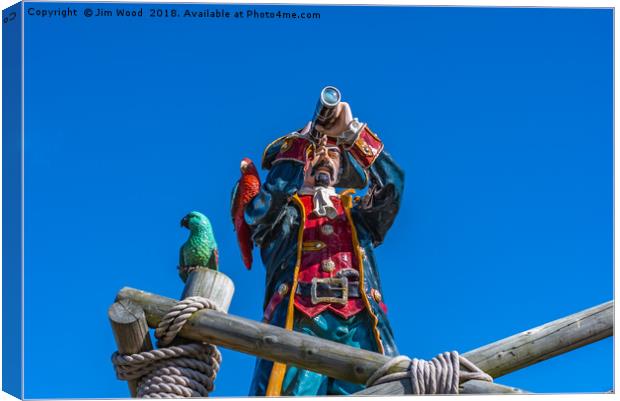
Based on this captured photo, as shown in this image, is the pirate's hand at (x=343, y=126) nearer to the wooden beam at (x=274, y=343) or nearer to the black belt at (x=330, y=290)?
the black belt at (x=330, y=290)

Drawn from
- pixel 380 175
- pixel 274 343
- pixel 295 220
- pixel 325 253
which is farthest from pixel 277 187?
pixel 274 343

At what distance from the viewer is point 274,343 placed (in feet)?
25.0

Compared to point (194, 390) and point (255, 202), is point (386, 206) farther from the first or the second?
point (194, 390)

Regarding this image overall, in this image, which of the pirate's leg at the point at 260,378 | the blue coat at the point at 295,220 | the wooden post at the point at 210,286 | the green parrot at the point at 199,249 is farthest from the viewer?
the blue coat at the point at 295,220

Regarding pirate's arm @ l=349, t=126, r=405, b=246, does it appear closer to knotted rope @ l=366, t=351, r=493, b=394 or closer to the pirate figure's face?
the pirate figure's face

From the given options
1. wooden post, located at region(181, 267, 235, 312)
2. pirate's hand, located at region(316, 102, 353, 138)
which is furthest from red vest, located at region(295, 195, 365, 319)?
wooden post, located at region(181, 267, 235, 312)

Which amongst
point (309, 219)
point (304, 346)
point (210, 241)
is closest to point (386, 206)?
point (309, 219)

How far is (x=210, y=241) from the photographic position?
864 cm

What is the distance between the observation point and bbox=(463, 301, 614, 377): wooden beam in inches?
300

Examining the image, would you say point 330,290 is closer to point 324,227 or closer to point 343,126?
point 324,227

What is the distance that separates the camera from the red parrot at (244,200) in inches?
409

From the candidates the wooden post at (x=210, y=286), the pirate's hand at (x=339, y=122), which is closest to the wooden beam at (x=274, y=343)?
the wooden post at (x=210, y=286)

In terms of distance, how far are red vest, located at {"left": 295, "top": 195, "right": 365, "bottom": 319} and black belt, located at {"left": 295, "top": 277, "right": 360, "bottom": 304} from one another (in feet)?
0.08

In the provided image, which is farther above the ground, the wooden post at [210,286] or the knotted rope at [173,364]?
the wooden post at [210,286]
